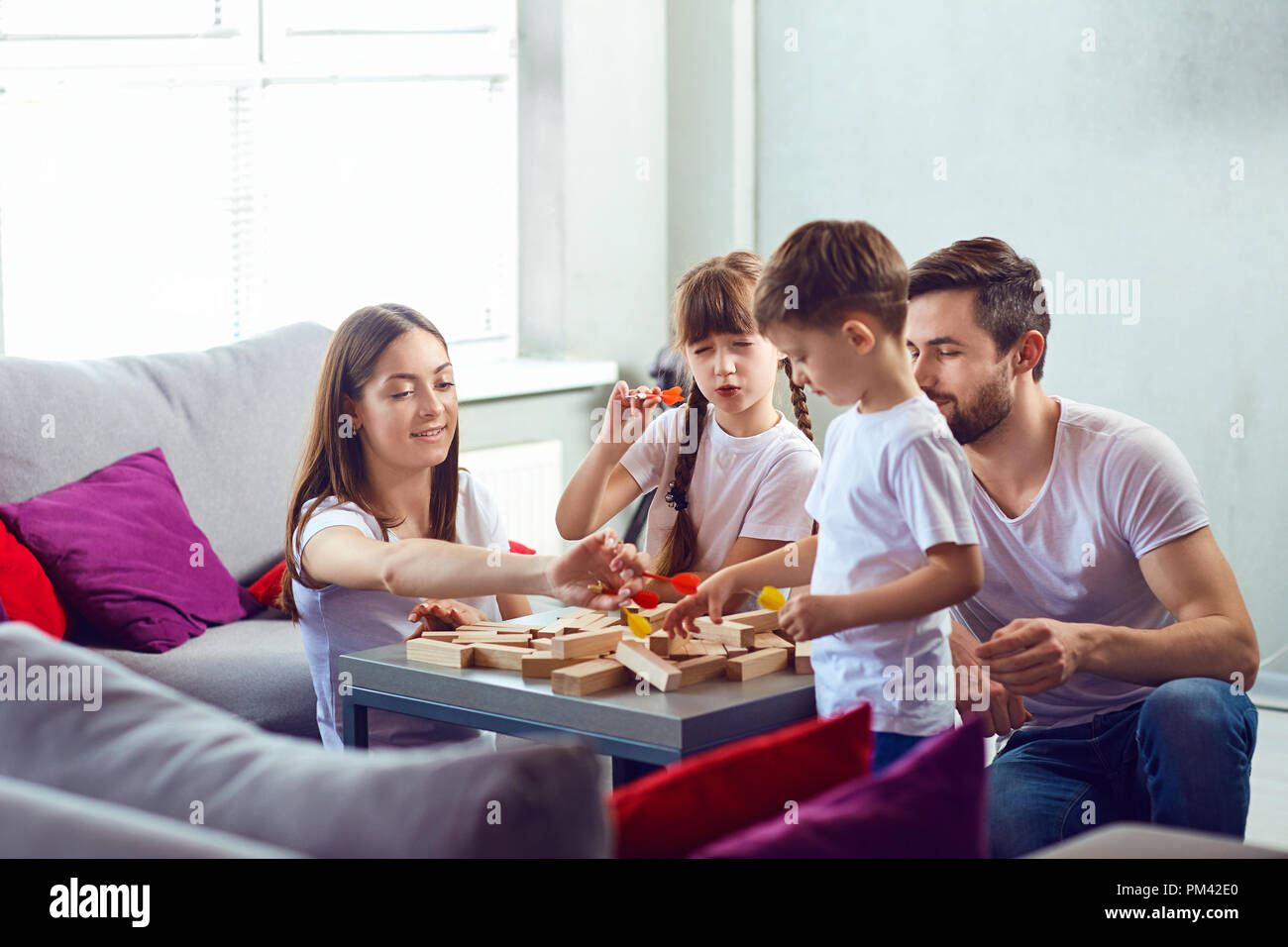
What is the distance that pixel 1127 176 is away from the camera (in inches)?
149

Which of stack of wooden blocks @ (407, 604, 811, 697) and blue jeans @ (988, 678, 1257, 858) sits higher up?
stack of wooden blocks @ (407, 604, 811, 697)

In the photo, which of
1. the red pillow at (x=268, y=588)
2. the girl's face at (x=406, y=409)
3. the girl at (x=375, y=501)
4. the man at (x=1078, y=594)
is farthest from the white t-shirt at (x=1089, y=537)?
the red pillow at (x=268, y=588)

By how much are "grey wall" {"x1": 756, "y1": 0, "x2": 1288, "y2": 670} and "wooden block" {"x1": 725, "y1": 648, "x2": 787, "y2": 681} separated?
2.47 metres

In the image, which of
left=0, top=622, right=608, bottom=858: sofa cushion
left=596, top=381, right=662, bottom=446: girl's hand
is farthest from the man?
left=0, top=622, right=608, bottom=858: sofa cushion

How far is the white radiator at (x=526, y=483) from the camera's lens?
387 cm

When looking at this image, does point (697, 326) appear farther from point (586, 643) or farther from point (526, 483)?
point (526, 483)

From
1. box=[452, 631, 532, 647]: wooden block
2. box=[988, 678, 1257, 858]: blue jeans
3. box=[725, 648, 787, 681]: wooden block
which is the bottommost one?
box=[988, 678, 1257, 858]: blue jeans

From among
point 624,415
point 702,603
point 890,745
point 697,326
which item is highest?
point 697,326

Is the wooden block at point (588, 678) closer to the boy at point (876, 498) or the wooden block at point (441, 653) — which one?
the wooden block at point (441, 653)

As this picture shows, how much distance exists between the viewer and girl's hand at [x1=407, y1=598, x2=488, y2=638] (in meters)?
1.87

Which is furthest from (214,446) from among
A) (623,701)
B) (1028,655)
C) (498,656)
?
(1028,655)

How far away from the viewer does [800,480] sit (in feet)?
7.00

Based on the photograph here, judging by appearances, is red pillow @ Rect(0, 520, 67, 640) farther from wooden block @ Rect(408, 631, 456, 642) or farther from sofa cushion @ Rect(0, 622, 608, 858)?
sofa cushion @ Rect(0, 622, 608, 858)

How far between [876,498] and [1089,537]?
51cm
